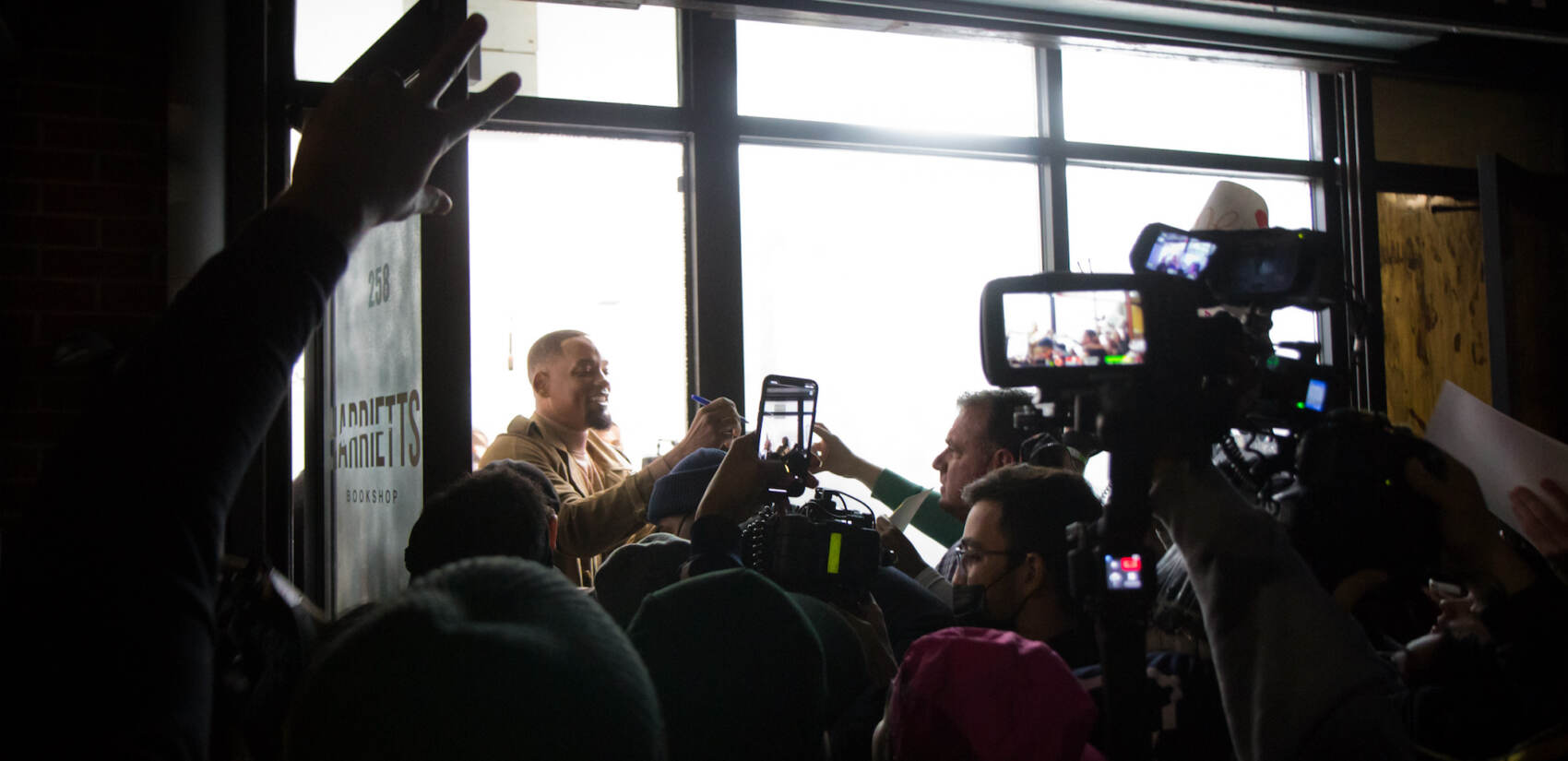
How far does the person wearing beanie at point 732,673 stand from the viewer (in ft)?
2.89

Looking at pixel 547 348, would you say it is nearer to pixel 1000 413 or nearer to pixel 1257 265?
pixel 1000 413

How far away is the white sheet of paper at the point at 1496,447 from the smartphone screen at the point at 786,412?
124cm

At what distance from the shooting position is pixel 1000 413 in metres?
2.96

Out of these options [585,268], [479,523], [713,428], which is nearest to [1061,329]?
[479,523]

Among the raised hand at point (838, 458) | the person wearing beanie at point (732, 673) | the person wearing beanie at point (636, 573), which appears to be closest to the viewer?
the person wearing beanie at point (732, 673)

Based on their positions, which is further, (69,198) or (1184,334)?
(69,198)

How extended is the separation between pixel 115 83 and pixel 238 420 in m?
2.59

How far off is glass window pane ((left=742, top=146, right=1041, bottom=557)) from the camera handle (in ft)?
8.56

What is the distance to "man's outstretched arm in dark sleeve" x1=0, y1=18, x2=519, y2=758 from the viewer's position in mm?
437

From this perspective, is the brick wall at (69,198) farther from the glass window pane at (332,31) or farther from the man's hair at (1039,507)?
the man's hair at (1039,507)

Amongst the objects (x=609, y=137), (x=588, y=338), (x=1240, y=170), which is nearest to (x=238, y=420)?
(x=588, y=338)

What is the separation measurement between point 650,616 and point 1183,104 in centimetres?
410

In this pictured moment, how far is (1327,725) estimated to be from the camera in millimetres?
968

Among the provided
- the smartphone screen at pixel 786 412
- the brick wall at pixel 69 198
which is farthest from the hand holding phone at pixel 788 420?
the brick wall at pixel 69 198
